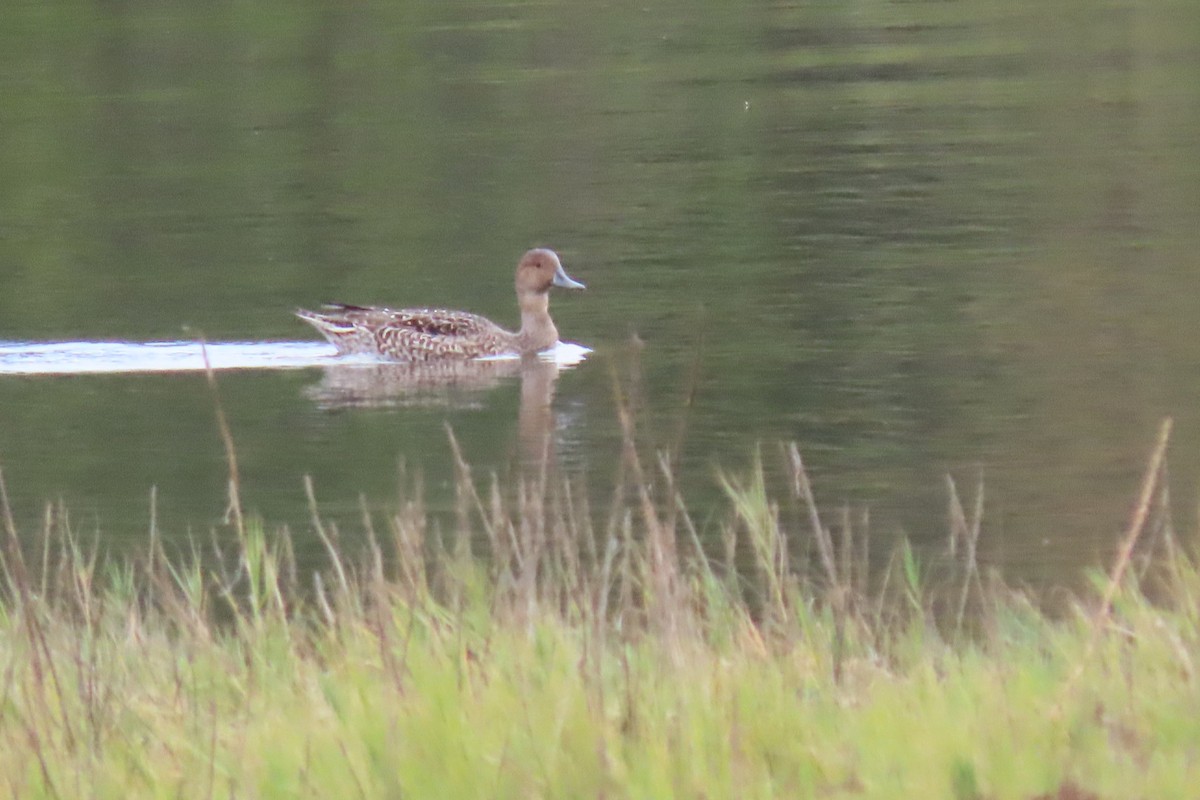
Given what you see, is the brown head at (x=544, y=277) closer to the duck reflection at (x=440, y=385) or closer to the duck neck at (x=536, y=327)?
the duck neck at (x=536, y=327)

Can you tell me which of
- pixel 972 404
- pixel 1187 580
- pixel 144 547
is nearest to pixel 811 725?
pixel 1187 580

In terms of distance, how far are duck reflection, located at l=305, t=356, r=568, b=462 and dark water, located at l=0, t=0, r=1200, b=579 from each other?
7 centimetres

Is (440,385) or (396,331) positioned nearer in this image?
(440,385)

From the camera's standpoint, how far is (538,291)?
16281 mm

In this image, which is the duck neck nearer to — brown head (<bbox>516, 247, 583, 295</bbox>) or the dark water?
brown head (<bbox>516, 247, 583, 295</bbox>)

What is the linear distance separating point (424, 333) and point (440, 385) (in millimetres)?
750

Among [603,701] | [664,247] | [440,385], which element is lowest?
[440,385]

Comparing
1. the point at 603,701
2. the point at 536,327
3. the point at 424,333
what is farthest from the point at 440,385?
the point at 603,701

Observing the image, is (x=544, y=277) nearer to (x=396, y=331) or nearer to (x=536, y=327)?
(x=536, y=327)

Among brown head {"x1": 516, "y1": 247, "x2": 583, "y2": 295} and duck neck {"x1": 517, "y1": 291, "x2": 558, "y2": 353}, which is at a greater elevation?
brown head {"x1": 516, "y1": 247, "x2": 583, "y2": 295}

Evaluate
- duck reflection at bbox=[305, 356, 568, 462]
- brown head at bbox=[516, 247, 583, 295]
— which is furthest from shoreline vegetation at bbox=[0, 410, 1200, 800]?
brown head at bbox=[516, 247, 583, 295]

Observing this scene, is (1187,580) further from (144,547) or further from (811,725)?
(144,547)

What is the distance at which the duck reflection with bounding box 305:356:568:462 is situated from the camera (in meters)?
→ 14.1

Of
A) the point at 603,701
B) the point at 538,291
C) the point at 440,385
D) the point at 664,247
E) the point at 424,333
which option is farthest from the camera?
the point at 664,247
